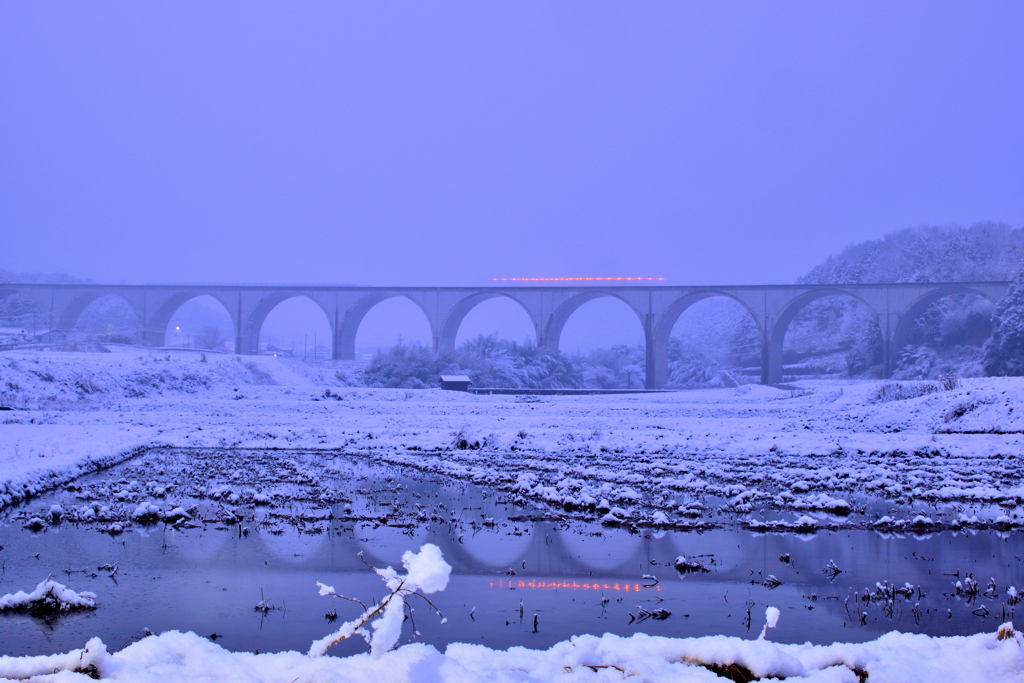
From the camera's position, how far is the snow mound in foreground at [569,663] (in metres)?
2.61

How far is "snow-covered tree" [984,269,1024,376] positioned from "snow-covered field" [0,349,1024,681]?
14808 mm

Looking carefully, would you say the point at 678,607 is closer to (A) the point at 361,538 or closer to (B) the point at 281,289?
(A) the point at 361,538

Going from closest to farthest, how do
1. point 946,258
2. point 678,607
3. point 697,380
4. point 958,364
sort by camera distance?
point 678,607
point 958,364
point 697,380
point 946,258

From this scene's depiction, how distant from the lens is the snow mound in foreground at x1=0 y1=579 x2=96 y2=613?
399 centimetres

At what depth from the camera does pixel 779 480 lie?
940 cm

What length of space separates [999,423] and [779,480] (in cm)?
866

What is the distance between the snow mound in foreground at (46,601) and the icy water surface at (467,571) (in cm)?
9

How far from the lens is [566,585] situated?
4.75m

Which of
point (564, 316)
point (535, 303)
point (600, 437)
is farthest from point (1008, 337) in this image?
point (600, 437)

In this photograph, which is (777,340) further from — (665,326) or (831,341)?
(831,341)

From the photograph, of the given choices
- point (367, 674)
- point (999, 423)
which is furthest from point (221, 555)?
point (999, 423)

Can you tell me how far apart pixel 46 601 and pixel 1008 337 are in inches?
1547

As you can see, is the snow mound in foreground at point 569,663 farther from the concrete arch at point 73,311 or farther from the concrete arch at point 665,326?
the concrete arch at point 73,311

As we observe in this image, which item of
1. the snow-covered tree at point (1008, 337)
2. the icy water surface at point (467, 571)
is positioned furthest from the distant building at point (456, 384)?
the snow-covered tree at point (1008, 337)
